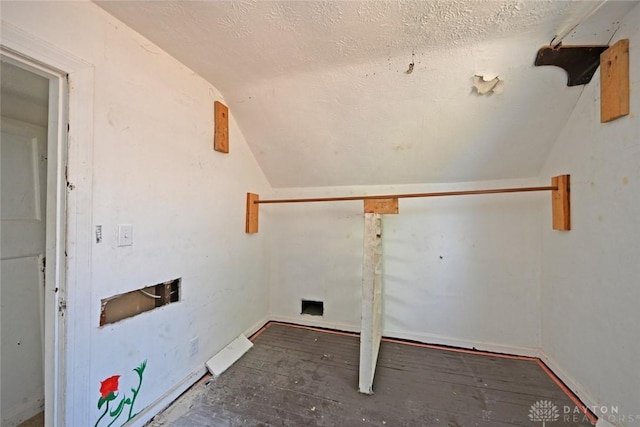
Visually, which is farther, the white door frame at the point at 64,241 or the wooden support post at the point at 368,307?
the wooden support post at the point at 368,307

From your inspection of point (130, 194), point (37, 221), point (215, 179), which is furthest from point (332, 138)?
point (37, 221)

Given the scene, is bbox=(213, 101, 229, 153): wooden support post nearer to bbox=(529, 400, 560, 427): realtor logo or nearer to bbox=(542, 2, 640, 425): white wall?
bbox=(542, 2, 640, 425): white wall

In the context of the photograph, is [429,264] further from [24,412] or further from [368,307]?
[24,412]

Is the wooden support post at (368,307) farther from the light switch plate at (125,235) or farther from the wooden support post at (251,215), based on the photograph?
the light switch plate at (125,235)

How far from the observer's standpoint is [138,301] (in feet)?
4.66

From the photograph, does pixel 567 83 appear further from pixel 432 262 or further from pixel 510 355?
pixel 510 355

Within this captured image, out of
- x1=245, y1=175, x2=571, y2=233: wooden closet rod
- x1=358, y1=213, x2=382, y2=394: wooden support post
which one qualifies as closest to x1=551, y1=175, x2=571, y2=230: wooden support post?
x1=245, y1=175, x2=571, y2=233: wooden closet rod

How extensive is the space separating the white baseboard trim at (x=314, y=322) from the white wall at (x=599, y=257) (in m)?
1.65

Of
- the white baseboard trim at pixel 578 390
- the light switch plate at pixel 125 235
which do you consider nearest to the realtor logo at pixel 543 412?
the white baseboard trim at pixel 578 390

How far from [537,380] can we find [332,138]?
2.42 meters

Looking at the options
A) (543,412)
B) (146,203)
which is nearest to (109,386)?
(146,203)

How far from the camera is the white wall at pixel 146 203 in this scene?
111 centimetres

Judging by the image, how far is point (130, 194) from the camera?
1318 mm

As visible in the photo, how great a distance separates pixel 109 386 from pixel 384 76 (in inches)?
94.4
